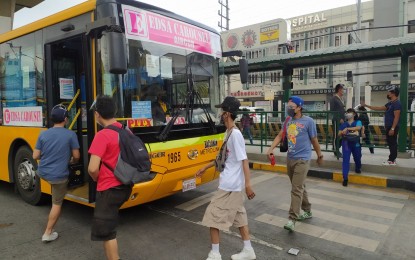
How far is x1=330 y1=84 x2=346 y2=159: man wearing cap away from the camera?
8.02 metres

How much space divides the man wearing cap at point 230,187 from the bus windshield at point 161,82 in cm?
136

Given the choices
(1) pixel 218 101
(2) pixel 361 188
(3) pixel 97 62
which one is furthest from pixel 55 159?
(2) pixel 361 188

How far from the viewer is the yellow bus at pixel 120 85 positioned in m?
4.21

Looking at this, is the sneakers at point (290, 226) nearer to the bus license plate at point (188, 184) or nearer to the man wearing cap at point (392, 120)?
the bus license plate at point (188, 184)

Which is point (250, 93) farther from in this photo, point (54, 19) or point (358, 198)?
point (54, 19)

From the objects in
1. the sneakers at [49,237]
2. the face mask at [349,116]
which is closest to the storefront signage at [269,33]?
the face mask at [349,116]

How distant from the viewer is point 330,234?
174 inches

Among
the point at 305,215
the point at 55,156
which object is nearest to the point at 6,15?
the point at 55,156

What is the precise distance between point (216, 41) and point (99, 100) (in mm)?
3351

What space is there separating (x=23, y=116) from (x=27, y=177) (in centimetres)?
102

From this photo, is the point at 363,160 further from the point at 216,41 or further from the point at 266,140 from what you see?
the point at 216,41

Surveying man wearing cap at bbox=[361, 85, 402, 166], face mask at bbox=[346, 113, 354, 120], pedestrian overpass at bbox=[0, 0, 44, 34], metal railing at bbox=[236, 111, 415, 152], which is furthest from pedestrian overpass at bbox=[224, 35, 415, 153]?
pedestrian overpass at bbox=[0, 0, 44, 34]

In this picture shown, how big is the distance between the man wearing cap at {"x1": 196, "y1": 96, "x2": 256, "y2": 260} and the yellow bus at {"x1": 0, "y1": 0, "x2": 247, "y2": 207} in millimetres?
1140

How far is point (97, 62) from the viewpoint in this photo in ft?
13.7
